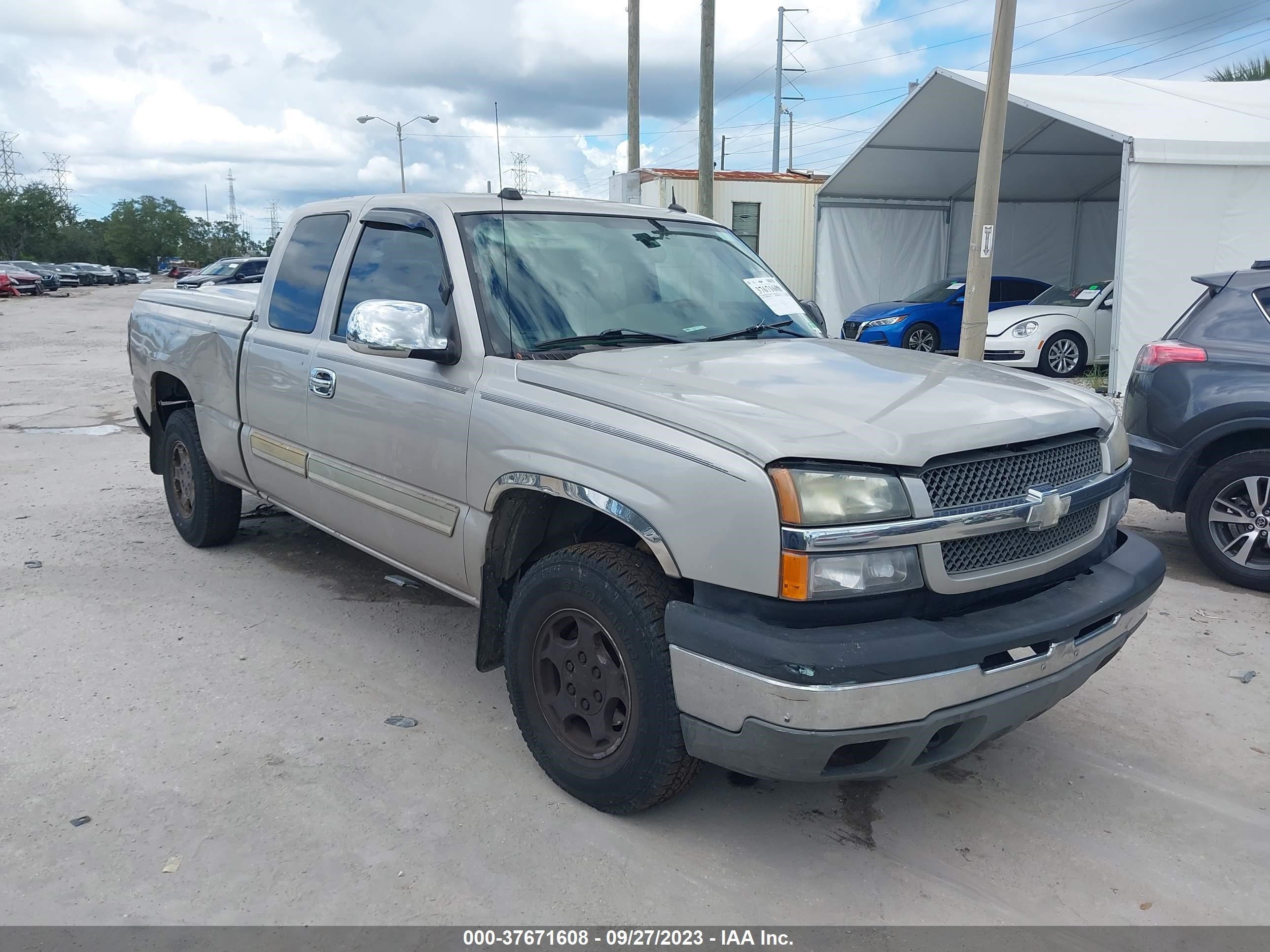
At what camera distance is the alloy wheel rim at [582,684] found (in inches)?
120

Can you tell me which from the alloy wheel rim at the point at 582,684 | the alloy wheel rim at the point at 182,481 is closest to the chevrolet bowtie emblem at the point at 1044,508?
the alloy wheel rim at the point at 582,684

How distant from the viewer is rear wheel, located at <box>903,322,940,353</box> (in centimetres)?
1634

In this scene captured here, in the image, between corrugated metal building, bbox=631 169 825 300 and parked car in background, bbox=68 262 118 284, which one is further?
parked car in background, bbox=68 262 118 284

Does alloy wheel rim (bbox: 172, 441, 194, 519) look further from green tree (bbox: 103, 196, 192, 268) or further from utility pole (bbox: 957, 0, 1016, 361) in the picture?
green tree (bbox: 103, 196, 192, 268)

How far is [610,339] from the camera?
3705mm

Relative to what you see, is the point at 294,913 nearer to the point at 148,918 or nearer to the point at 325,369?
the point at 148,918

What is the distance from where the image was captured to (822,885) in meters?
2.89

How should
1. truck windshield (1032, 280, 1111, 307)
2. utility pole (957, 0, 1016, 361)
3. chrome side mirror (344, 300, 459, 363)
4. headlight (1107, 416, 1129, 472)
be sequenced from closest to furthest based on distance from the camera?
headlight (1107, 416, 1129, 472) < chrome side mirror (344, 300, 459, 363) < utility pole (957, 0, 1016, 361) < truck windshield (1032, 280, 1111, 307)

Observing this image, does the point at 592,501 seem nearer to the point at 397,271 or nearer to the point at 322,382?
Answer: the point at 397,271

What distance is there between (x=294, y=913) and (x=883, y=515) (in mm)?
1894

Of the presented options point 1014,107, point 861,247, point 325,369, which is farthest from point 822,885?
point 861,247

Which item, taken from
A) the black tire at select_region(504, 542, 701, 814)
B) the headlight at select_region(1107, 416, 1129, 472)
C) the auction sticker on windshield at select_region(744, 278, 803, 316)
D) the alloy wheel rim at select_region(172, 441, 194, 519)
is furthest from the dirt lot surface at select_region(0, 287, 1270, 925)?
the auction sticker on windshield at select_region(744, 278, 803, 316)

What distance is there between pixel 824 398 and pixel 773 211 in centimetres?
2219

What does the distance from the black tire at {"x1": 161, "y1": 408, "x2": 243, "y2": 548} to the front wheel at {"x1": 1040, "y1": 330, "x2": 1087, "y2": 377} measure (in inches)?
460
